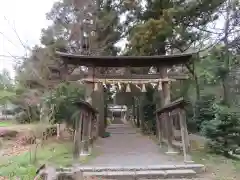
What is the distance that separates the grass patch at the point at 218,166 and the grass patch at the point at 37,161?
3.53 metres

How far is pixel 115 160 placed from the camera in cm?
820

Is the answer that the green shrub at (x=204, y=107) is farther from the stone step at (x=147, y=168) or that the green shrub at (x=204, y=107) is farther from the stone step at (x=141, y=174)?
the stone step at (x=141, y=174)

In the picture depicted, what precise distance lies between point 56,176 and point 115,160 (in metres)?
4.11

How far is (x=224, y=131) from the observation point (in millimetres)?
8508

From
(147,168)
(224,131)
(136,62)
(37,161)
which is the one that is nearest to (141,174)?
(147,168)

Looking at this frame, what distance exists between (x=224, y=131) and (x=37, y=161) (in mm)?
5814

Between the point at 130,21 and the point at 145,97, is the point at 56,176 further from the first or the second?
A: the point at 130,21

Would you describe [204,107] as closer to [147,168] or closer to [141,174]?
[147,168]

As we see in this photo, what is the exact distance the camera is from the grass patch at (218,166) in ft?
21.6

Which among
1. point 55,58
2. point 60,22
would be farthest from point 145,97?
point 60,22

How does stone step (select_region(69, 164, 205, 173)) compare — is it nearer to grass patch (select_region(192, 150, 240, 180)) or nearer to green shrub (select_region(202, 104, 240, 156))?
grass patch (select_region(192, 150, 240, 180))

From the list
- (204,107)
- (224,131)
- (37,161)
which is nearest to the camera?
(37,161)

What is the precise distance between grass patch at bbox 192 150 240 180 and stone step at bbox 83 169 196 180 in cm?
59

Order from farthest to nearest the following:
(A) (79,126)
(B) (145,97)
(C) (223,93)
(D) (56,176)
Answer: (B) (145,97) < (C) (223,93) < (A) (79,126) < (D) (56,176)
